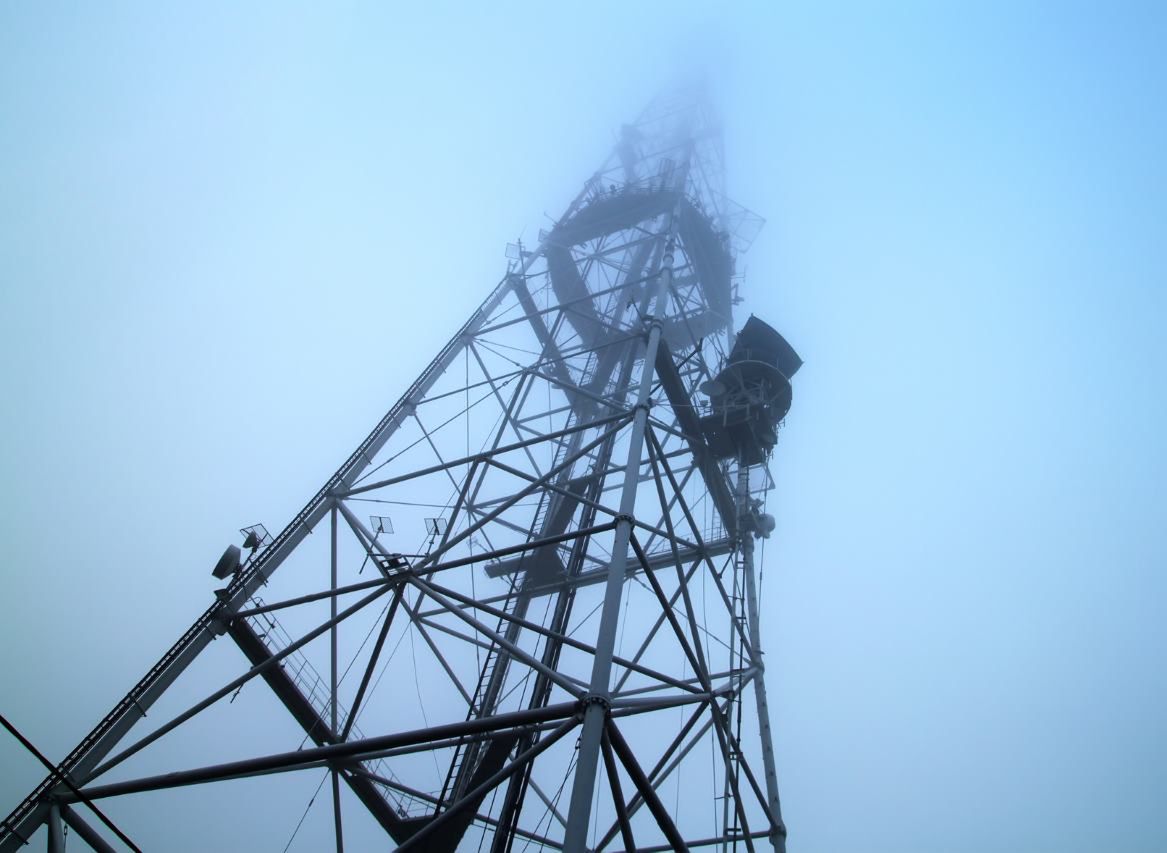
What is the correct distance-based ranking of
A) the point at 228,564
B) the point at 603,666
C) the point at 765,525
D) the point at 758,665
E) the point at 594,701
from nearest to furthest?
1. the point at 594,701
2. the point at 603,666
3. the point at 228,564
4. the point at 758,665
5. the point at 765,525

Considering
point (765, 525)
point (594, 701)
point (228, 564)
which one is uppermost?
point (765, 525)

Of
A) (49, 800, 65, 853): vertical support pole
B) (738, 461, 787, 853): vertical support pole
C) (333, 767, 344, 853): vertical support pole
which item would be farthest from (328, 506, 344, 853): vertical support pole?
(738, 461, 787, 853): vertical support pole

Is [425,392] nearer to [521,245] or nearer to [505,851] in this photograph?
[521,245]

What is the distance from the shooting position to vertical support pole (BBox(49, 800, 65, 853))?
8.67 metres

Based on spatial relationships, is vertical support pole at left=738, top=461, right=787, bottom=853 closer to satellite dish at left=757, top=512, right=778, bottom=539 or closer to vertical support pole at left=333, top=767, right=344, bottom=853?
satellite dish at left=757, top=512, right=778, bottom=539

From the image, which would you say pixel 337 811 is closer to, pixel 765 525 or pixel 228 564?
pixel 228 564

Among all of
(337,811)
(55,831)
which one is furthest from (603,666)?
(55,831)

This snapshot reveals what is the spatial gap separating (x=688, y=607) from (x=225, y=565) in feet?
21.8

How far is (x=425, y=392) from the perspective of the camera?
1548 centimetres

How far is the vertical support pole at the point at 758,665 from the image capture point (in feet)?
37.1

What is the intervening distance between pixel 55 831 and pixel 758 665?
962 cm

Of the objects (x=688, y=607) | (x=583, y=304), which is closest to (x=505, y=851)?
(x=688, y=607)

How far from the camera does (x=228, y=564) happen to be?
11664 millimetres

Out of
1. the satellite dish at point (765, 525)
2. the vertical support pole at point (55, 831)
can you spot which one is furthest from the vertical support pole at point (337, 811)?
the satellite dish at point (765, 525)
